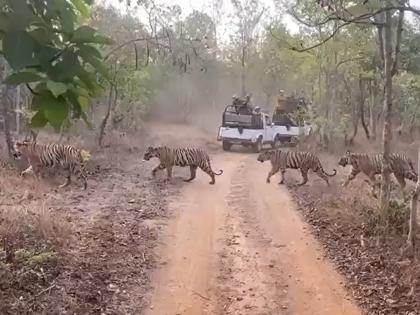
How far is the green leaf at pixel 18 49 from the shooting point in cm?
168

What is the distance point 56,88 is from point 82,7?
1.58ft

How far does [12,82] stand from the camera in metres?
1.73

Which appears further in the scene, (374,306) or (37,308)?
(374,306)

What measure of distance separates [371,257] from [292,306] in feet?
6.26

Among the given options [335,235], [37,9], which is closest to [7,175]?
[335,235]

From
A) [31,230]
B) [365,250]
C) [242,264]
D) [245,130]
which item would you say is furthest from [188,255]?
[245,130]

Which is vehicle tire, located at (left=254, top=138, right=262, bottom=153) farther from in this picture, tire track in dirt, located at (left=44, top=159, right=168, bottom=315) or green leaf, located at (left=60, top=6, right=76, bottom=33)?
green leaf, located at (left=60, top=6, right=76, bottom=33)

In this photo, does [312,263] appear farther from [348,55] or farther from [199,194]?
[348,55]

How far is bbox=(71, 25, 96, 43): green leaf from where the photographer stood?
69.4 inches

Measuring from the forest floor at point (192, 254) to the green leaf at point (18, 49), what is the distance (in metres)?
4.20

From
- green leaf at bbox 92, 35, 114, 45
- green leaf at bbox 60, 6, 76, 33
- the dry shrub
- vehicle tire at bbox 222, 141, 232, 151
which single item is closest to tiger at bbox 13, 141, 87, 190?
the dry shrub

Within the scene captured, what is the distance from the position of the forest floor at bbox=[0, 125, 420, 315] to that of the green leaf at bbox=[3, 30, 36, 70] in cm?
420

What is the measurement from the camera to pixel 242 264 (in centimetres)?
796

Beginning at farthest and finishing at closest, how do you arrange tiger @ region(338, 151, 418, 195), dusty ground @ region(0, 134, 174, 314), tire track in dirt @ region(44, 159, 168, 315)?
tiger @ region(338, 151, 418, 195)
tire track in dirt @ region(44, 159, 168, 315)
dusty ground @ region(0, 134, 174, 314)
